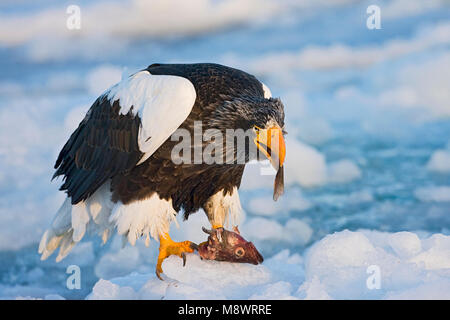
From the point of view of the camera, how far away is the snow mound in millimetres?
5035

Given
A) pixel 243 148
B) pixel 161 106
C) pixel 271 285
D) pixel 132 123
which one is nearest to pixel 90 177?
pixel 132 123

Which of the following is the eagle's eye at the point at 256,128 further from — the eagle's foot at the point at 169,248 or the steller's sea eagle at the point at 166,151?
the eagle's foot at the point at 169,248

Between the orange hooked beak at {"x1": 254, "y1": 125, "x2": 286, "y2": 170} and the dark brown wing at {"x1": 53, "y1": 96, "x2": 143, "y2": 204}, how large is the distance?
1.15 meters

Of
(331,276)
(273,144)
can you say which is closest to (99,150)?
(273,144)

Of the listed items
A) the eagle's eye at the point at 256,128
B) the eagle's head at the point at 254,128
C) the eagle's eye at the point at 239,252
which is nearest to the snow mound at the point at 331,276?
the eagle's eye at the point at 239,252

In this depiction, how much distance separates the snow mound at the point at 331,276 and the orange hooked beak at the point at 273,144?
1063mm

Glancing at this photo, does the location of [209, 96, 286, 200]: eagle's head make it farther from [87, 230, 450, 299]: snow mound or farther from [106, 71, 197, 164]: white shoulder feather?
[87, 230, 450, 299]: snow mound

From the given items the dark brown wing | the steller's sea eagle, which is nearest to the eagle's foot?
the steller's sea eagle

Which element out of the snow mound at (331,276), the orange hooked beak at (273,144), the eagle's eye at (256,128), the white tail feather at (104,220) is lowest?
the snow mound at (331,276)

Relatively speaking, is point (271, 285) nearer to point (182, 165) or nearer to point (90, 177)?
point (182, 165)

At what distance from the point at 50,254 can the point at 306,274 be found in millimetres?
2936

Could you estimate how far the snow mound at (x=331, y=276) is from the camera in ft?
16.5

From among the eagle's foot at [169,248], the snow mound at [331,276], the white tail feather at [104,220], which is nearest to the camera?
the snow mound at [331,276]

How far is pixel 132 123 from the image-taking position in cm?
575
